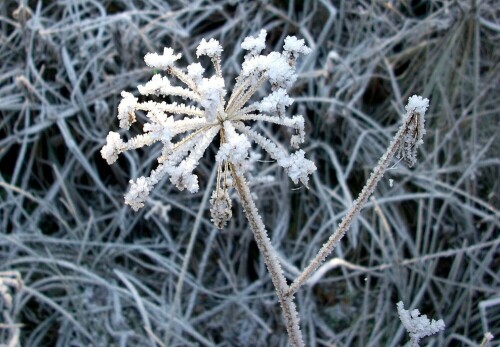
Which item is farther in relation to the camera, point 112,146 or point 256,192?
point 256,192

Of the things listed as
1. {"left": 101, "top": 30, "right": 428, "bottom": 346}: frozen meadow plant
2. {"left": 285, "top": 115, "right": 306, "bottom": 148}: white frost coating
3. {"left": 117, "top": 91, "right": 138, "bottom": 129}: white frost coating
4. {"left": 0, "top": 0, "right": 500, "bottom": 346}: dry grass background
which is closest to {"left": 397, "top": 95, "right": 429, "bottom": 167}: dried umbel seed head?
{"left": 101, "top": 30, "right": 428, "bottom": 346}: frozen meadow plant

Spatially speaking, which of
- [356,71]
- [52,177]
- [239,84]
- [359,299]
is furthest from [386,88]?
[239,84]

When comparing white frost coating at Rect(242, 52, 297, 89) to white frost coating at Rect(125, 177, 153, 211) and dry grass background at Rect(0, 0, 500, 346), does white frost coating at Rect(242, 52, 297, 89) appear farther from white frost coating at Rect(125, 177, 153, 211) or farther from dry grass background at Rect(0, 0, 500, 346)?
dry grass background at Rect(0, 0, 500, 346)

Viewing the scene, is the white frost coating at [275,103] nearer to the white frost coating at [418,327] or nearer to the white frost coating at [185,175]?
the white frost coating at [185,175]

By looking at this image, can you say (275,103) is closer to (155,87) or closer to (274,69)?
(274,69)

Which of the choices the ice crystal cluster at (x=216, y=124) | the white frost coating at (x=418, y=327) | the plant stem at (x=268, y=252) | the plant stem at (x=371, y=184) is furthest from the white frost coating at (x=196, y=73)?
the white frost coating at (x=418, y=327)

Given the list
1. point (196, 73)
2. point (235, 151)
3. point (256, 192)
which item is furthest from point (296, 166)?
point (256, 192)

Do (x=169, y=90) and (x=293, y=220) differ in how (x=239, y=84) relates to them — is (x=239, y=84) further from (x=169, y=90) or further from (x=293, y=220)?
(x=293, y=220)
